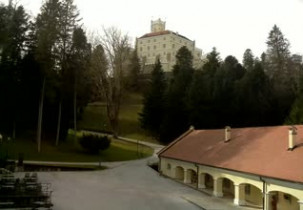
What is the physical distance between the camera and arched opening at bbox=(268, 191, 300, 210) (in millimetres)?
20812

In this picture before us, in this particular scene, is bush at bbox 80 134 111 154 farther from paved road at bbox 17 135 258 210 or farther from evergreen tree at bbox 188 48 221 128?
evergreen tree at bbox 188 48 221 128

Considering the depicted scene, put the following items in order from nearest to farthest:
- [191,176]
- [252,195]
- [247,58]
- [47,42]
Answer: [252,195], [191,176], [47,42], [247,58]

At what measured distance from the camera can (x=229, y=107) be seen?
56.8 metres

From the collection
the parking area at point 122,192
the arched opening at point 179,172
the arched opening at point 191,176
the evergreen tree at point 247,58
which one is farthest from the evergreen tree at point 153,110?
the arched opening at point 191,176

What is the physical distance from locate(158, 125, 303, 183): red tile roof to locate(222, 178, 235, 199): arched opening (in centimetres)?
211

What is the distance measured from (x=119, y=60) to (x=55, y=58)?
16.5 m

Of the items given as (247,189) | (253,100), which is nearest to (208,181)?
(247,189)

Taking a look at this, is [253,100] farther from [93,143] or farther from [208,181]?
[208,181]

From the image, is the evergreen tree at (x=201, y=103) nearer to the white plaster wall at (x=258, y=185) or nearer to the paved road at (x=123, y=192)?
the paved road at (x=123, y=192)

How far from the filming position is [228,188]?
28.4m

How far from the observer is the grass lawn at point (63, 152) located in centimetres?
4019

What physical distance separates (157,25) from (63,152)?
92768 millimetres

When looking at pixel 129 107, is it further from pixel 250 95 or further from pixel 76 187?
pixel 76 187

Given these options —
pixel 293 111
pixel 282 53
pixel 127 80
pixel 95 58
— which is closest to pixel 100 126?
pixel 127 80
